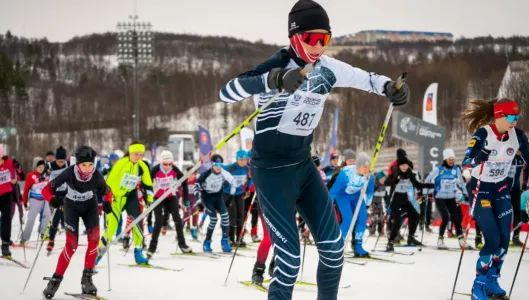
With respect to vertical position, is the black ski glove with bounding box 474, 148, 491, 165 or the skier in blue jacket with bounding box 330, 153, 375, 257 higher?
the black ski glove with bounding box 474, 148, 491, 165

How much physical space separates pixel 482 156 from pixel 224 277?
154 inches

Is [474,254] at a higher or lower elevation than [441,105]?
lower

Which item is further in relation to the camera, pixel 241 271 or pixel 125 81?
pixel 125 81

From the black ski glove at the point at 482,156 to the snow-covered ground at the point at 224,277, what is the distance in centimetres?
157

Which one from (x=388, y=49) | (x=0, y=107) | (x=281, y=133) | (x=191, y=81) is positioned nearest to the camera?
(x=281, y=133)

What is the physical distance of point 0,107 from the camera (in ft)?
143

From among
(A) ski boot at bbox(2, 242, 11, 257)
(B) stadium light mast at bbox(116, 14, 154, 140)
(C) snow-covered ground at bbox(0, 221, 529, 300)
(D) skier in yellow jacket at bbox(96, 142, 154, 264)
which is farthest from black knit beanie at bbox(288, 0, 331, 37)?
(B) stadium light mast at bbox(116, 14, 154, 140)

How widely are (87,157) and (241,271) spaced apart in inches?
125

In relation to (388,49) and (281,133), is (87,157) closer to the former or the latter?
(281,133)

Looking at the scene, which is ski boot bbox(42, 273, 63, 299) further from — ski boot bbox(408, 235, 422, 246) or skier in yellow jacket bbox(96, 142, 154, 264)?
ski boot bbox(408, 235, 422, 246)

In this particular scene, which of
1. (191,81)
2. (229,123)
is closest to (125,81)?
(191,81)

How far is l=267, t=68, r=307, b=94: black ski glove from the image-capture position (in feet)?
12.1

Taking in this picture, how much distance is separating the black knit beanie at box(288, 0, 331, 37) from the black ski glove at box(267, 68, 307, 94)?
51 cm

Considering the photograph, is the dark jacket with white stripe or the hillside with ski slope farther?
the hillside with ski slope
